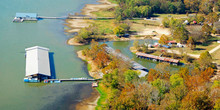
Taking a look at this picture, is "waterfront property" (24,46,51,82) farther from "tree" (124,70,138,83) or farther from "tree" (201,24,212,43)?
"tree" (201,24,212,43)

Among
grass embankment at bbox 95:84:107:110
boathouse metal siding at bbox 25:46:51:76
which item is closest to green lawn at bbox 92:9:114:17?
boathouse metal siding at bbox 25:46:51:76

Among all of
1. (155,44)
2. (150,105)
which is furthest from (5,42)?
(150,105)

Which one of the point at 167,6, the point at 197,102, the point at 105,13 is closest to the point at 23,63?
the point at 197,102

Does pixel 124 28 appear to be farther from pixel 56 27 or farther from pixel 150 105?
pixel 150 105

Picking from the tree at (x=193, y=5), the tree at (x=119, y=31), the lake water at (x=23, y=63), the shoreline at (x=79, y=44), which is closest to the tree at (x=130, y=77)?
the shoreline at (x=79, y=44)

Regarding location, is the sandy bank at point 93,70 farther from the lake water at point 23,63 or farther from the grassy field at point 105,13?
the grassy field at point 105,13

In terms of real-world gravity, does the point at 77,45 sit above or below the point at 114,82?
above

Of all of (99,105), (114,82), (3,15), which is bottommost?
(99,105)

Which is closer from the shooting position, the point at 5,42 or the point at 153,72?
the point at 153,72
